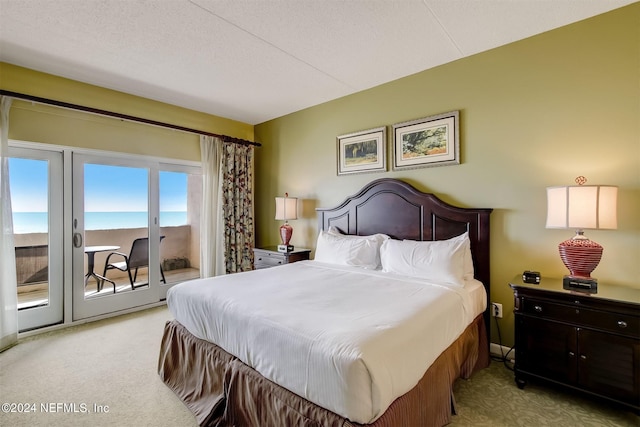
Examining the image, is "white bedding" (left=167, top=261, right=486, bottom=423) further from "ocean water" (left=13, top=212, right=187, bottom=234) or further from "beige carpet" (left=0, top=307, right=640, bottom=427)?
"ocean water" (left=13, top=212, right=187, bottom=234)

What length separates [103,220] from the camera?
352cm

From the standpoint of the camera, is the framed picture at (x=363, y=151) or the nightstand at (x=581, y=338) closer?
the nightstand at (x=581, y=338)

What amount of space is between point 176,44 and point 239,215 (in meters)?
2.48

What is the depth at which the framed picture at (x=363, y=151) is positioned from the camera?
3.33 m

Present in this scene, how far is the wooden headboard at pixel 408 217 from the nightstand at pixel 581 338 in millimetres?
511

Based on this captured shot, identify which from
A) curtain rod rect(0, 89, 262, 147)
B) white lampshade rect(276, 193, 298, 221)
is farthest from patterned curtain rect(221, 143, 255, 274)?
white lampshade rect(276, 193, 298, 221)

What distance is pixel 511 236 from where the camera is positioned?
8.27ft

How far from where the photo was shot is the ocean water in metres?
3.01

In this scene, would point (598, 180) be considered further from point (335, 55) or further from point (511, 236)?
point (335, 55)

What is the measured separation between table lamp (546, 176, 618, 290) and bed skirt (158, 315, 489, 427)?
0.78 m

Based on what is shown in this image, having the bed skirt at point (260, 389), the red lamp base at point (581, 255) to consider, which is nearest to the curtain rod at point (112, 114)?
the bed skirt at point (260, 389)

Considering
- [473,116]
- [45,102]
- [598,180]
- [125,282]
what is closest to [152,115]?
[45,102]

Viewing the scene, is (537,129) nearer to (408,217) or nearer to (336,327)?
→ (408,217)

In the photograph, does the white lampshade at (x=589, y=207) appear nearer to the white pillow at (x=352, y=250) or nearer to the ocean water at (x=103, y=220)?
the white pillow at (x=352, y=250)
